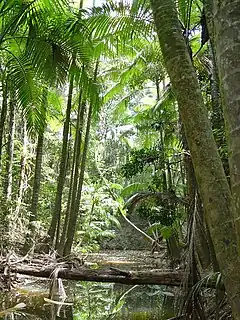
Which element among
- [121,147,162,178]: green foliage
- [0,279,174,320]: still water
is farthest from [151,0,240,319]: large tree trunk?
[0,279,174,320]: still water

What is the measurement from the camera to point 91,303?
6.71 m

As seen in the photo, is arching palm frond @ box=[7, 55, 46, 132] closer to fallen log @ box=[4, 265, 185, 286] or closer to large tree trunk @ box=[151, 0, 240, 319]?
fallen log @ box=[4, 265, 185, 286]

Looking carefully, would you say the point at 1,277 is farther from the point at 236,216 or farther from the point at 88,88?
the point at 236,216

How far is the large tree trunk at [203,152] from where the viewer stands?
231 cm

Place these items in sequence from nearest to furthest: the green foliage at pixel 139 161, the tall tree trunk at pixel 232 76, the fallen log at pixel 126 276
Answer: the tall tree trunk at pixel 232 76 → the fallen log at pixel 126 276 → the green foliage at pixel 139 161

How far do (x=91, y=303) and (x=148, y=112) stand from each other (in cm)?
594

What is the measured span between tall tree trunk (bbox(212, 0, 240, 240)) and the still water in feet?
14.6

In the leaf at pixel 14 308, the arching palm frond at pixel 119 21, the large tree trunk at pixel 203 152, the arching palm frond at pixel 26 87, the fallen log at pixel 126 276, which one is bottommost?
the leaf at pixel 14 308

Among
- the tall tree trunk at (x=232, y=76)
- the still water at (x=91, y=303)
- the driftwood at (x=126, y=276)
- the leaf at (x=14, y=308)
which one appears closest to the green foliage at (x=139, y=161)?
the driftwood at (x=126, y=276)

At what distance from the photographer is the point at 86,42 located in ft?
24.0

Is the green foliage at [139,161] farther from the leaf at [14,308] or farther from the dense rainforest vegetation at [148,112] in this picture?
the leaf at [14,308]

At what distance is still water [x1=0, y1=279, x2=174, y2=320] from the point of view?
225 inches

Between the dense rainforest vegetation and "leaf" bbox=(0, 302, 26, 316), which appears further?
"leaf" bbox=(0, 302, 26, 316)

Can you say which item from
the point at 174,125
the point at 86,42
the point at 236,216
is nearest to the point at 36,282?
the point at 174,125
